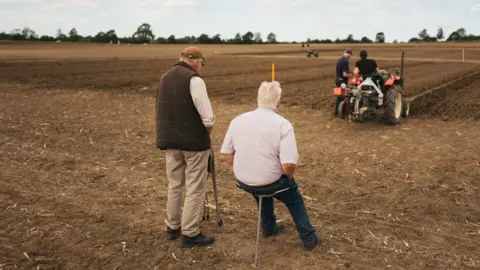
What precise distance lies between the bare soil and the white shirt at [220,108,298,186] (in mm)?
866

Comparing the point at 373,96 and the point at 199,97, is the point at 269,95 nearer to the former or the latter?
the point at 199,97

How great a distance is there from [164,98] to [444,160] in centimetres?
541

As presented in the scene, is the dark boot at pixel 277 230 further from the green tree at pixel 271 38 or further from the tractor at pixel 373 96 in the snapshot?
the green tree at pixel 271 38

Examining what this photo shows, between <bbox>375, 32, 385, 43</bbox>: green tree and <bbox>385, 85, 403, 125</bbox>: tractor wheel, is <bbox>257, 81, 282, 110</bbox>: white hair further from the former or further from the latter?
<bbox>375, 32, 385, 43</bbox>: green tree

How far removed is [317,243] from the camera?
15.7ft

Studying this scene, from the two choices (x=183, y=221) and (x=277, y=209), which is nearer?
(x=183, y=221)

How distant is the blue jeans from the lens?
4354 millimetres

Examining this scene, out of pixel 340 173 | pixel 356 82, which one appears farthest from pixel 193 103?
pixel 356 82

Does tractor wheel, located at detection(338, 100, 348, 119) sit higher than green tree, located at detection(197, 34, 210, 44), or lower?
lower

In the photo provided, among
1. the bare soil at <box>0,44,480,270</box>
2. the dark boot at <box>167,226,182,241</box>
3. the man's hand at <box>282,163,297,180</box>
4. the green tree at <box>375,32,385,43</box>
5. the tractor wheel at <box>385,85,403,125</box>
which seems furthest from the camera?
the green tree at <box>375,32,385,43</box>

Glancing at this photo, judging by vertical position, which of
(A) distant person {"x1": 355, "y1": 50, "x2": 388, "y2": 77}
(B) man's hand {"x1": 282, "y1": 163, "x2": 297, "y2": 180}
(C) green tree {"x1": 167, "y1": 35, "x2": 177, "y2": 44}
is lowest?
(B) man's hand {"x1": 282, "y1": 163, "x2": 297, "y2": 180}

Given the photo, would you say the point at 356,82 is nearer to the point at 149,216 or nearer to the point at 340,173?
the point at 340,173

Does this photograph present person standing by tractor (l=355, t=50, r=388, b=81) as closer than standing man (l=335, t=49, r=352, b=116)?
Yes

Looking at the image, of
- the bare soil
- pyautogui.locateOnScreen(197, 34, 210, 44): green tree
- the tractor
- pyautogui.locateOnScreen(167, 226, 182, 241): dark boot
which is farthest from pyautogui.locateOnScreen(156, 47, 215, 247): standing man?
pyautogui.locateOnScreen(197, 34, 210, 44): green tree
